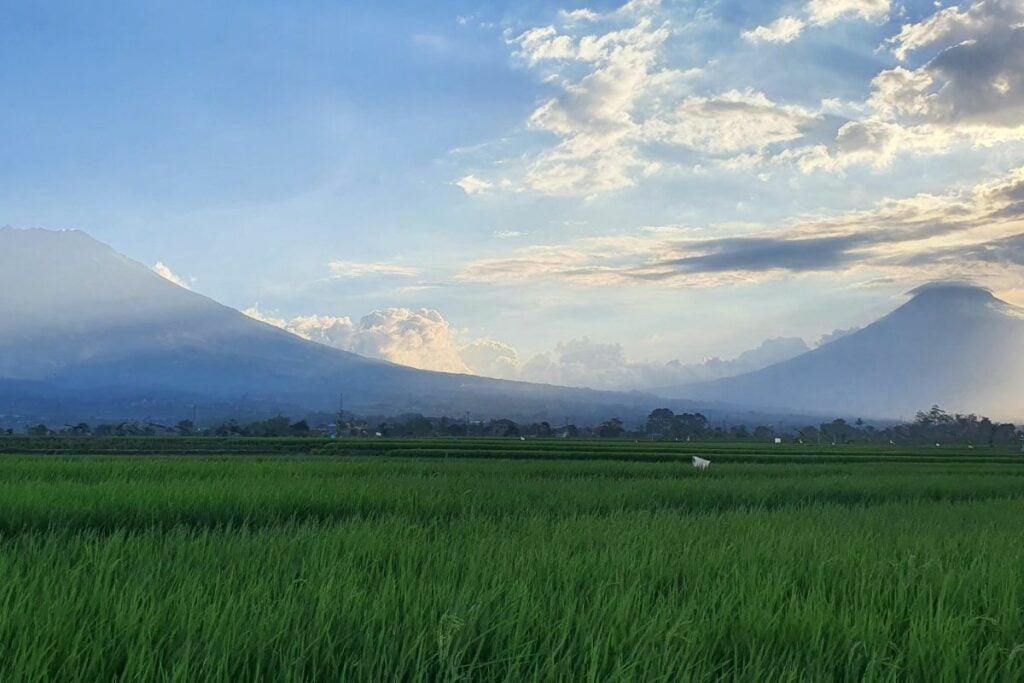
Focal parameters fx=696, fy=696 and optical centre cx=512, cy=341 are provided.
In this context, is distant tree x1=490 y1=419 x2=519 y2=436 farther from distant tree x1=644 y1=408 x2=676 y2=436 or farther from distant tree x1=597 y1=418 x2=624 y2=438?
distant tree x1=644 y1=408 x2=676 y2=436

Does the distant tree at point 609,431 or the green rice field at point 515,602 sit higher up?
the green rice field at point 515,602

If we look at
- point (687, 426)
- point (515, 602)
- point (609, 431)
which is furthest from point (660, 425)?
point (515, 602)

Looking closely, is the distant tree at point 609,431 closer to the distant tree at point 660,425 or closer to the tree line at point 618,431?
the tree line at point 618,431

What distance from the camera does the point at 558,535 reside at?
5844 mm

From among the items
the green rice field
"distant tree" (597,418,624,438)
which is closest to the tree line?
"distant tree" (597,418,624,438)

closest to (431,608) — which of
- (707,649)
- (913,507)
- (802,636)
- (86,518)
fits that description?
(707,649)

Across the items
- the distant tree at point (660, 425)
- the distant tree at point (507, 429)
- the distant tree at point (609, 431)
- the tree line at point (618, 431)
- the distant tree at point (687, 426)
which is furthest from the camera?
the distant tree at point (660, 425)

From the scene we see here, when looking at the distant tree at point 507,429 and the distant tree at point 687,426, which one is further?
the distant tree at point 687,426

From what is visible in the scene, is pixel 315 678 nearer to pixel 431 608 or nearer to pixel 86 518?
pixel 431 608

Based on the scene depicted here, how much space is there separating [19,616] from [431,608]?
1746mm

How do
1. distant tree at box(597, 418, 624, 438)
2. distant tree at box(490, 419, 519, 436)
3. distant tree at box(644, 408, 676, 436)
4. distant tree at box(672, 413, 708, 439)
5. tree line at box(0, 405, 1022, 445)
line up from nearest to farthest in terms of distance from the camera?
tree line at box(0, 405, 1022, 445), distant tree at box(490, 419, 519, 436), distant tree at box(597, 418, 624, 438), distant tree at box(672, 413, 708, 439), distant tree at box(644, 408, 676, 436)

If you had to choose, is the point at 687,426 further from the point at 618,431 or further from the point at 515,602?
the point at 515,602

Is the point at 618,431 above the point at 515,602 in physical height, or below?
below

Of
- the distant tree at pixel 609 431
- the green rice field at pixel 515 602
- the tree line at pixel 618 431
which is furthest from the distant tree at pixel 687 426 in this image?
the green rice field at pixel 515 602
